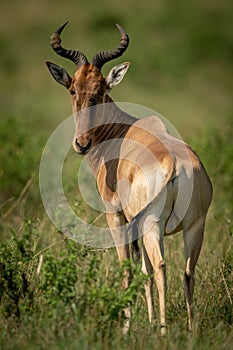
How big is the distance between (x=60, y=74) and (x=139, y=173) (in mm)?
2007

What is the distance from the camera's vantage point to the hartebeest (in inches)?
286

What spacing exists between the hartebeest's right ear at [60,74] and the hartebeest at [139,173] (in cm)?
1

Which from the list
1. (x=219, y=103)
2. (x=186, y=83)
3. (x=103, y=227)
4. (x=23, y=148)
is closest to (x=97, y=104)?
(x=103, y=227)

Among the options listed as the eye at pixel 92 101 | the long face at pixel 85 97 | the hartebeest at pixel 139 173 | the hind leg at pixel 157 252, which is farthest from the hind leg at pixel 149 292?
the eye at pixel 92 101

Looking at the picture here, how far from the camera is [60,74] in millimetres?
9008

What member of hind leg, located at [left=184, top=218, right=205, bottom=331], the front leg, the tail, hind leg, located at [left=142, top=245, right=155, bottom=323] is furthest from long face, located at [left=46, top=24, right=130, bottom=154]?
hind leg, located at [left=184, top=218, right=205, bottom=331]

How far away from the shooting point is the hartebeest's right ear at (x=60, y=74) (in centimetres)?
894

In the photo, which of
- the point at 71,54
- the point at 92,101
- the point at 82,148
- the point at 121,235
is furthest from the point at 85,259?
the point at 71,54

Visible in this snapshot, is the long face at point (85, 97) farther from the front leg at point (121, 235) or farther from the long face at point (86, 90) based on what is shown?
the front leg at point (121, 235)

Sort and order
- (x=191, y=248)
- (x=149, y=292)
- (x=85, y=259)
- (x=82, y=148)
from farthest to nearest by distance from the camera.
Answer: (x=85, y=259) → (x=82, y=148) → (x=149, y=292) → (x=191, y=248)

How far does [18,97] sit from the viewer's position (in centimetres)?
3231

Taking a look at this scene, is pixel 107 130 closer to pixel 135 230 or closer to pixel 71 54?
pixel 71 54

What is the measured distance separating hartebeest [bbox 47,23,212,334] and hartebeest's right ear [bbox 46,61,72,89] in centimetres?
1

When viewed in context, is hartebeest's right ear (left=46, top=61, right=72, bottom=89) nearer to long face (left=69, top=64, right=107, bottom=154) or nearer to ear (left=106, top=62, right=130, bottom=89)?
long face (left=69, top=64, right=107, bottom=154)
